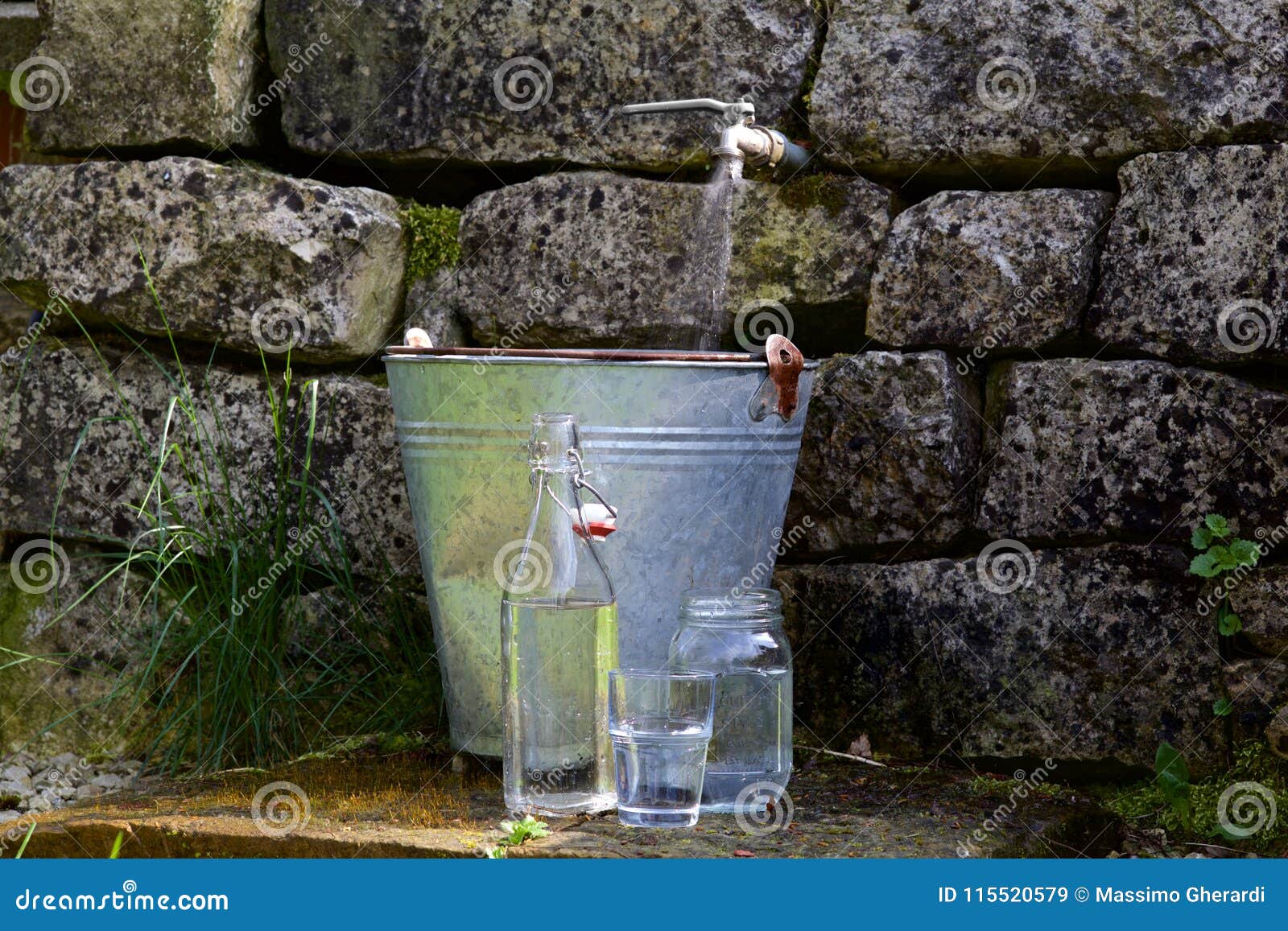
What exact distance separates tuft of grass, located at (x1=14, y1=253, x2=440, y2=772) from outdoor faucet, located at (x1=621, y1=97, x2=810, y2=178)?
90 centimetres

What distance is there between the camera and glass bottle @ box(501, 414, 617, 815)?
6.82 ft

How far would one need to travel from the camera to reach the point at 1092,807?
239 centimetres

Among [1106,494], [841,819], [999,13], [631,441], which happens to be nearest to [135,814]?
[631,441]

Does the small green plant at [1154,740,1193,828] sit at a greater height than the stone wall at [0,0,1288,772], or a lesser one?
lesser

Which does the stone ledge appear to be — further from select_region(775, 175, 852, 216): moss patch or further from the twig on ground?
select_region(775, 175, 852, 216): moss patch

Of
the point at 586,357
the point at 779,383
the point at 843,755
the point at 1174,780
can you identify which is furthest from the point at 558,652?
the point at 1174,780

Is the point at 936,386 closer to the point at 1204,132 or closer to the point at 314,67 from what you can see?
the point at 1204,132

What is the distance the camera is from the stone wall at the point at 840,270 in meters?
2.48

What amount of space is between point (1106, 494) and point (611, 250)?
107 cm

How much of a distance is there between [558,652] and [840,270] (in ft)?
3.48

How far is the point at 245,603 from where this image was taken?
2604mm

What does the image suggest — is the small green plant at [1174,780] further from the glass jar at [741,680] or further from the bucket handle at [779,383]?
the bucket handle at [779,383]

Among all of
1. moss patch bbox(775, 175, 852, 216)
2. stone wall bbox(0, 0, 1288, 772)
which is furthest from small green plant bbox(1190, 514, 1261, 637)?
moss patch bbox(775, 175, 852, 216)

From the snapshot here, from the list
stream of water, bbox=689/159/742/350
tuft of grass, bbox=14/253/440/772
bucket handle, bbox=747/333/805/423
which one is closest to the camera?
bucket handle, bbox=747/333/805/423
